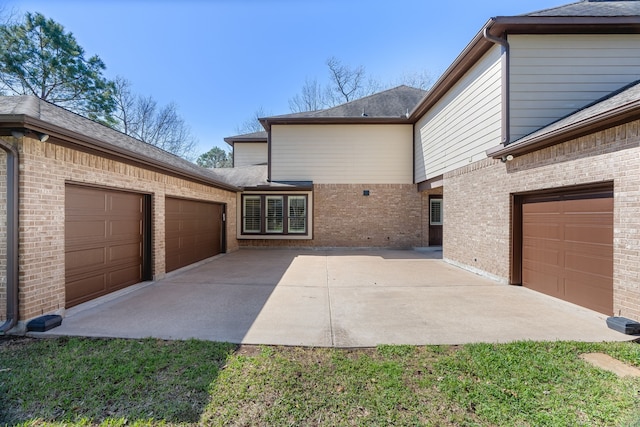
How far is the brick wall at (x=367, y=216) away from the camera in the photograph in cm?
1251

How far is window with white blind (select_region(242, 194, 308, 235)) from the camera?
12641 millimetres

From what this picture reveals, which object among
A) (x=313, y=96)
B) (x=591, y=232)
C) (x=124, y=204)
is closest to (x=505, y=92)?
(x=591, y=232)

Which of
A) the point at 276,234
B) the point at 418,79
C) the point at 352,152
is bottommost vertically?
the point at 276,234

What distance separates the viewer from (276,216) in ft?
41.8

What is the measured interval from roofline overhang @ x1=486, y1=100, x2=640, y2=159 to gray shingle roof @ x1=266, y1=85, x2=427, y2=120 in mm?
7538

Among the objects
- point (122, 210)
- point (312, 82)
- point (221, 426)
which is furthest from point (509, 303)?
point (312, 82)

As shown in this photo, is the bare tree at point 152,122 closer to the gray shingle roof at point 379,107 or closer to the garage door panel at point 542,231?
the gray shingle roof at point 379,107

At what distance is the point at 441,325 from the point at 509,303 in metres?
1.97

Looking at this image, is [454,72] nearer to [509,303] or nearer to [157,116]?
[509,303]

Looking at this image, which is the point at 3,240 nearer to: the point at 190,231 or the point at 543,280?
the point at 190,231

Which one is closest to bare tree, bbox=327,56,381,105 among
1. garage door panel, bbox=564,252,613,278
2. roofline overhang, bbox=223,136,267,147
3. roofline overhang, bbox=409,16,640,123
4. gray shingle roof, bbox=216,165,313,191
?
roofline overhang, bbox=223,136,267,147

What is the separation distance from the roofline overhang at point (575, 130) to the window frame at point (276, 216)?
8025 millimetres

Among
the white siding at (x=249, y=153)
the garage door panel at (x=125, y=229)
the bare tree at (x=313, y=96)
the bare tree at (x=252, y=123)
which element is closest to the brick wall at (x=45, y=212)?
the garage door panel at (x=125, y=229)

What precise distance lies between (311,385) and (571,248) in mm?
5403
